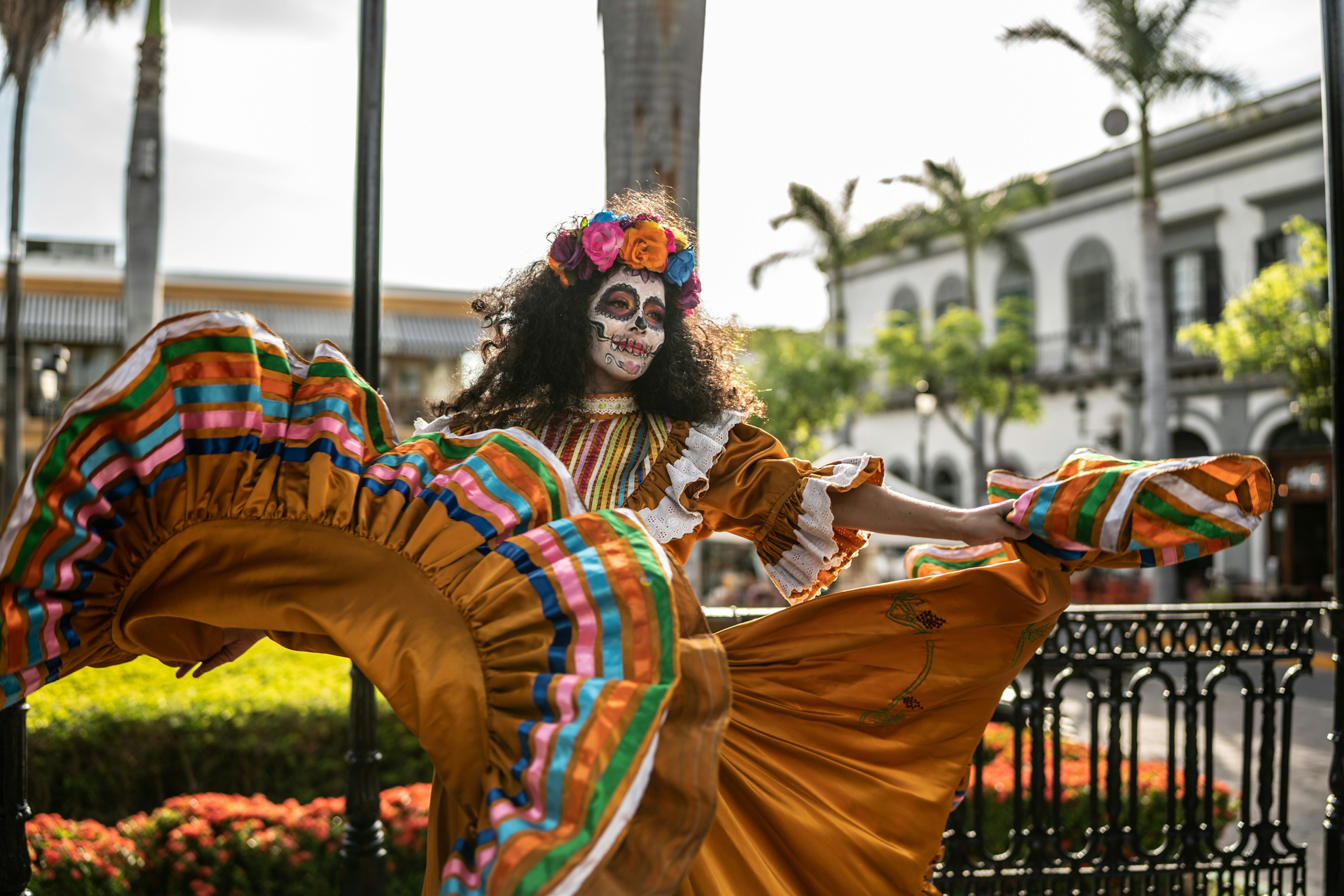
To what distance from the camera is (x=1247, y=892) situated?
11.1ft

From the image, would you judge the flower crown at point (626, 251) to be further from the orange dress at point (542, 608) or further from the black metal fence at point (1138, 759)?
the black metal fence at point (1138, 759)

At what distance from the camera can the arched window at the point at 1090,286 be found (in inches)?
843

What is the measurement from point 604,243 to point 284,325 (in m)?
23.5

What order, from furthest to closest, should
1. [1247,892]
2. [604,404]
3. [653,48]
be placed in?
[653,48]
[1247,892]
[604,404]

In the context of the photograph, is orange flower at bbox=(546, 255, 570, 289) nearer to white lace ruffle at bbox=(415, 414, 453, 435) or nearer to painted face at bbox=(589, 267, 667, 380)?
painted face at bbox=(589, 267, 667, 380)

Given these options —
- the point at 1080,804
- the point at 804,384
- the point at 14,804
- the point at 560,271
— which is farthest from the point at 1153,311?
the point at 14,804

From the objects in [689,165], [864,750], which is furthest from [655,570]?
[689,165]

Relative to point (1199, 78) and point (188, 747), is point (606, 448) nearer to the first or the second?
point (188, 747)

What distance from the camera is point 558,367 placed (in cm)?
261

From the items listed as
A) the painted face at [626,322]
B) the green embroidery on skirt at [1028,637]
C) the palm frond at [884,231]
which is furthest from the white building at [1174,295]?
the painted face at [626,322]

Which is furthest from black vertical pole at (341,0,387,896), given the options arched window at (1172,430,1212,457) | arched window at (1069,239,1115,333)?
arched window at (1069,239,1115,333)

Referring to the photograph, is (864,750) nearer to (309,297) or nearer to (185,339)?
(185,339)

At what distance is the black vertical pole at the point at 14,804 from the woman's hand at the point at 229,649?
771mm

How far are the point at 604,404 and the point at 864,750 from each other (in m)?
1.07
